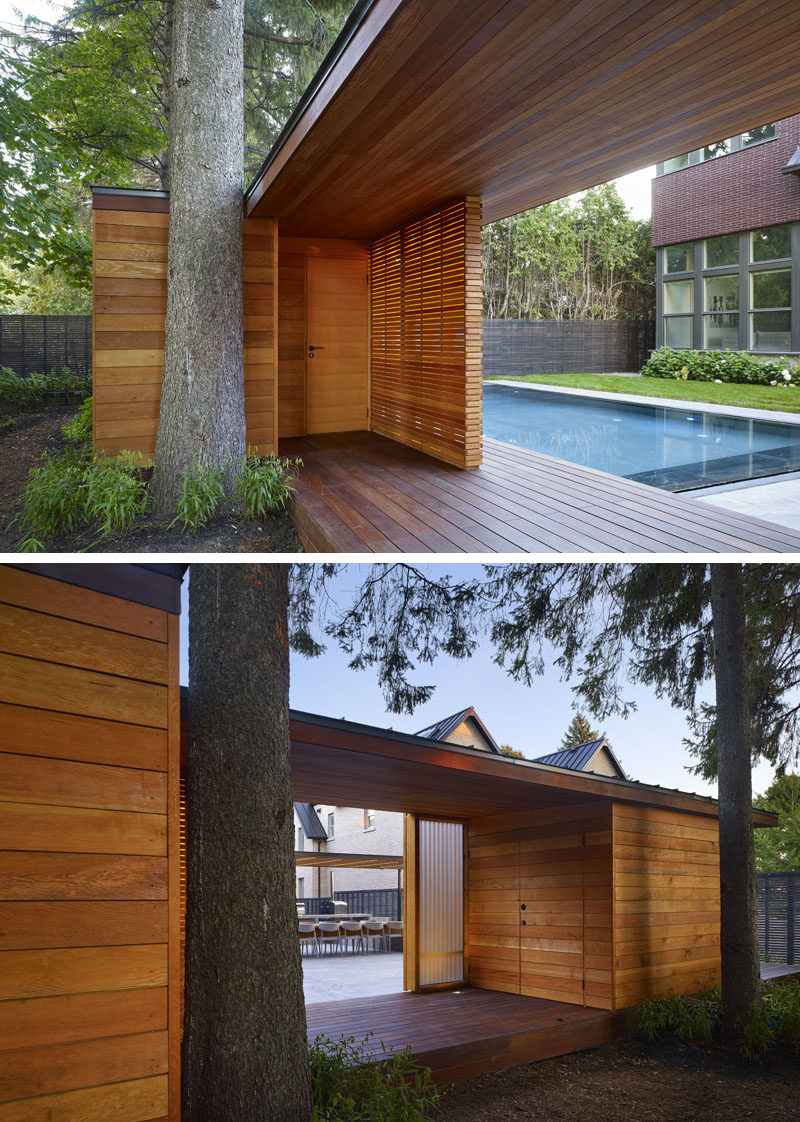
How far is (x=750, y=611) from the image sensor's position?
8500mm

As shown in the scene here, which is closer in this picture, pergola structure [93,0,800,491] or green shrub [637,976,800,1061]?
pergola structure [93,0,800,491]

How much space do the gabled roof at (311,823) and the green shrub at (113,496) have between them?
39.6 feet

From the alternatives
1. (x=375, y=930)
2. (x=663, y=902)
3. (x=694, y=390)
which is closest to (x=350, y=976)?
(x=375, y=930)

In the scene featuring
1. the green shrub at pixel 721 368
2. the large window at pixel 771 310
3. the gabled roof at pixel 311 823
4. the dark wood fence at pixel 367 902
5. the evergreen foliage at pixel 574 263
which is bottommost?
the dark wood fence at pixel 367 902

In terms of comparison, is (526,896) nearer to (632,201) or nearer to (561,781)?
(561,781)

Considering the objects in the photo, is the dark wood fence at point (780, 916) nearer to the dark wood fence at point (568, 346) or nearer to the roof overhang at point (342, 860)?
the roof overhang at point (342, 860)

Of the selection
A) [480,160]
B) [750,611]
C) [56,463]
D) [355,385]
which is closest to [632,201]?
[355,385]

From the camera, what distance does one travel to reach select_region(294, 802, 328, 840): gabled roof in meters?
16.7

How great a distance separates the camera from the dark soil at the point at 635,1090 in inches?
192

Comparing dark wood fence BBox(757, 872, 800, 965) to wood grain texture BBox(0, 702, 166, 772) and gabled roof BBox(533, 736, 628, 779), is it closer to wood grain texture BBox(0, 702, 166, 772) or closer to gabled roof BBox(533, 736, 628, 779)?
gabled roof BBox(533, 736, 628, 779)

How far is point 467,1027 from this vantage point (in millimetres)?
5750

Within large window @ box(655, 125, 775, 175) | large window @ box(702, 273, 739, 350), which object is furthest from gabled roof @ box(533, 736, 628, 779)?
large window @ box(655, 125, 775, 175)

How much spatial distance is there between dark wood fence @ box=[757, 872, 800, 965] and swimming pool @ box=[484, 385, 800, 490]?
6.21 m

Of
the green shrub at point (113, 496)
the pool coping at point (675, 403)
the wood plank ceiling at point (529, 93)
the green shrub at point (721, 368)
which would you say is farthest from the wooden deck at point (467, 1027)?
the green shrub at point (721, 368)
